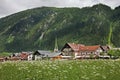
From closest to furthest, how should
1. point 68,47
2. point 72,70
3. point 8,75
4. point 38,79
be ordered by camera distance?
point 38,79, point 8,75, point 72,70, point 68,47

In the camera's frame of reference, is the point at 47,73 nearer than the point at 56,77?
No

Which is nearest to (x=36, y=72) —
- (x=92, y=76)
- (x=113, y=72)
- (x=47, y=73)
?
(x=47, y=73)

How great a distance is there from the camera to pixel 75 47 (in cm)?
19588

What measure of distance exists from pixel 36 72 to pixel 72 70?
3.70 meters

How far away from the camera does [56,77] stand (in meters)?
27.9

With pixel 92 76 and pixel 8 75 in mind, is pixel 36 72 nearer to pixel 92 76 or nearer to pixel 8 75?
pixel 8 75

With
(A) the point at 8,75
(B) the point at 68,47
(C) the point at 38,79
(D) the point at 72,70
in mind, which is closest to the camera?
(C) the point at 38,79

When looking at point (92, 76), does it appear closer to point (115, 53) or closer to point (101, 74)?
point (101, 74)

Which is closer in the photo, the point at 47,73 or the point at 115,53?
the point at 47,73

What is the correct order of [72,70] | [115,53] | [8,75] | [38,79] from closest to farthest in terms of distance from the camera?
[38,79] → [8,75] → [72,70] → [115,53]

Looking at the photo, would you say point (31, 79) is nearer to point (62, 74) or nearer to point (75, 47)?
point (62, 74)

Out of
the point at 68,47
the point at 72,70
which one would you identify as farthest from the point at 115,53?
the point at 68,47

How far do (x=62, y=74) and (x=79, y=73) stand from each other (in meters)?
1.75

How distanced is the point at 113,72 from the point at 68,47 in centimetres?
15758
